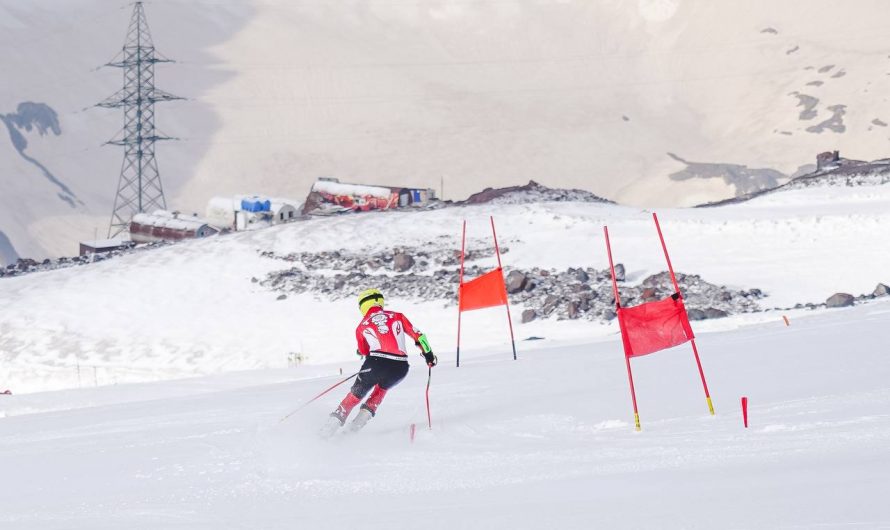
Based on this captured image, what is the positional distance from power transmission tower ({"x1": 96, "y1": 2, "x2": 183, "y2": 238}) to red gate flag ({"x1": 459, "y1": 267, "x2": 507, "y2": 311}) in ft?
106

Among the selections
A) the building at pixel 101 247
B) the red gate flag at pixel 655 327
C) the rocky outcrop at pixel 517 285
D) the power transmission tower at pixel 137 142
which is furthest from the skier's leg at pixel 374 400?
the power transmission tower at pixel 137 142

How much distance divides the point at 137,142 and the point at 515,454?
47495 millimetres

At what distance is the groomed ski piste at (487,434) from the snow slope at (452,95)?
1610 inches

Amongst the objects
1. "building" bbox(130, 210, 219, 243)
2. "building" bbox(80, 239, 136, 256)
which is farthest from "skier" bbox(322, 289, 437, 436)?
"building" bbox(80, 239, 136, 256)

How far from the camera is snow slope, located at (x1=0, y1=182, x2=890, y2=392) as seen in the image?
88.9 feet

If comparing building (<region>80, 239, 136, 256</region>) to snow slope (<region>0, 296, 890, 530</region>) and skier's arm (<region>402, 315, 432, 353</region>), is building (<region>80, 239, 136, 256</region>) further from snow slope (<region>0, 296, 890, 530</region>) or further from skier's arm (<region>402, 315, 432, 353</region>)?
skier's arm (<region>402, 315, 432, 353</region>)

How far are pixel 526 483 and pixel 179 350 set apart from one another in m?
20.4

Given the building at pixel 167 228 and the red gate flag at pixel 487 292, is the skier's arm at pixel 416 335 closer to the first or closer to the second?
the red gate flag at pixel 487 292

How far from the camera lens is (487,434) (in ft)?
35.8

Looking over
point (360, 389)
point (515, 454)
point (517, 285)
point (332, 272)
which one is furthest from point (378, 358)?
point (332, 272)

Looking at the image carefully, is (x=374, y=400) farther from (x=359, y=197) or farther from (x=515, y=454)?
(x=359, y=197)

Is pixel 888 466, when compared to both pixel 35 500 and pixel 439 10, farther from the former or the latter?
pixel 439 10

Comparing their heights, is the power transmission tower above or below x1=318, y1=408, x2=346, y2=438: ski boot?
above

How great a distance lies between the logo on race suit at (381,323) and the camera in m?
11.4
